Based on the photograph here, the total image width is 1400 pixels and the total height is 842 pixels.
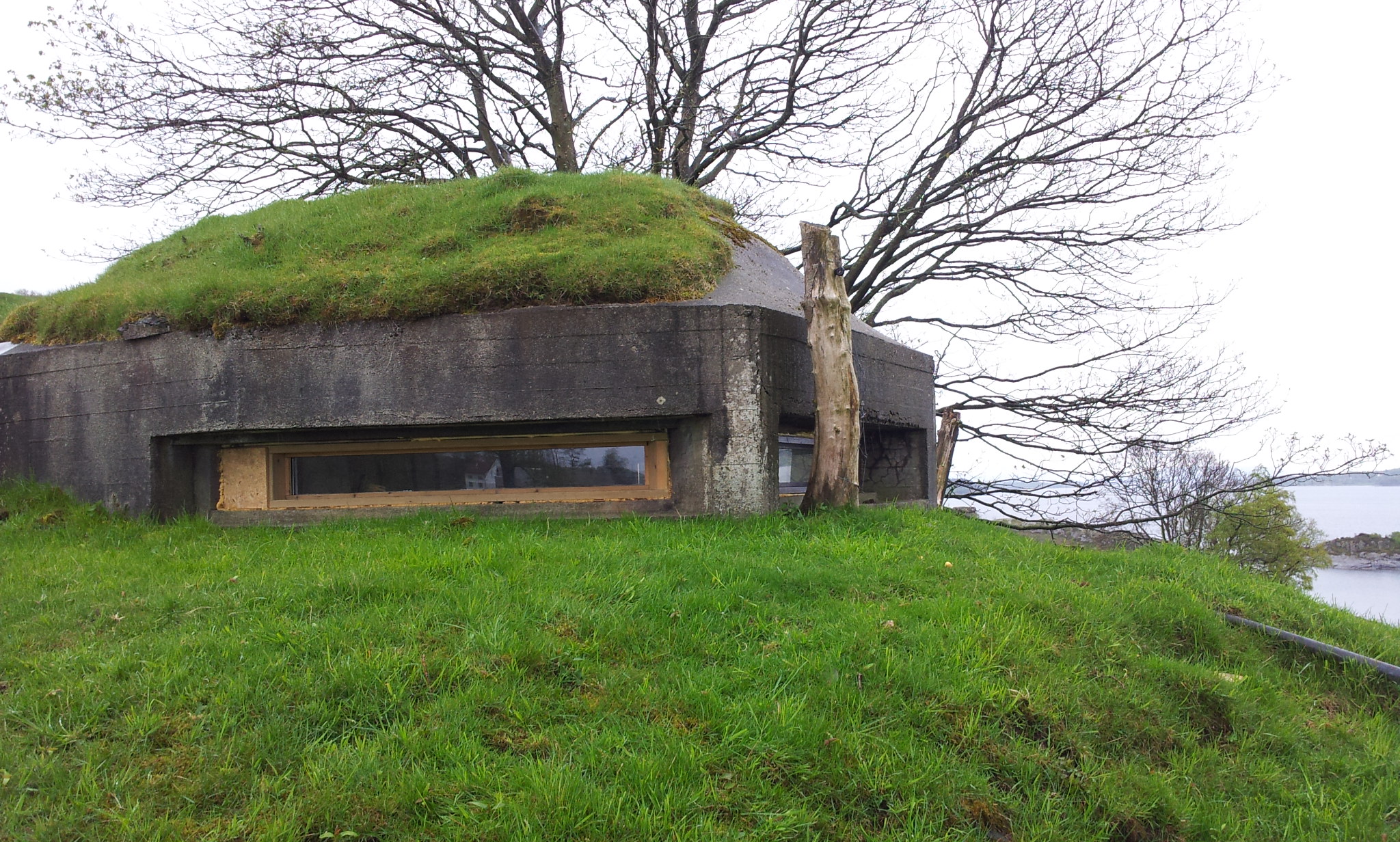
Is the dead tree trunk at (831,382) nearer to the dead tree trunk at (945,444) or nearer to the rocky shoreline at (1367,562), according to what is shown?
the dead tree trunk at (945,444)

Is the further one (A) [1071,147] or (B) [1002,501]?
(B) [1002,501]

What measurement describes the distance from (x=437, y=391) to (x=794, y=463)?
3.44 meters

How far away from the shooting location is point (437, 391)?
5.94 m

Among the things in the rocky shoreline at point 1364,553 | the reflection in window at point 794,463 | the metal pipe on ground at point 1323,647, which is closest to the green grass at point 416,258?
the reflection in window at point 794,463

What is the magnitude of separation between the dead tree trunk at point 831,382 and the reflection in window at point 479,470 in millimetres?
1410

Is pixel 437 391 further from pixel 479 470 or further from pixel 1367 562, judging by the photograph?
pixel 1367 562

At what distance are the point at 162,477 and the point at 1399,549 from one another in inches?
928

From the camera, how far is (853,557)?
16.0ft

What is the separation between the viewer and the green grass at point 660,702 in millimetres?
2656

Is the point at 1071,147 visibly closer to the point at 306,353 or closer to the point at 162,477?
the point at 306,353

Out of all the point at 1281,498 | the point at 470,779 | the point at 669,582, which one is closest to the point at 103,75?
the point at 669,582

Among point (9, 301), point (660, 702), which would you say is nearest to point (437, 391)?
point (660, 702)

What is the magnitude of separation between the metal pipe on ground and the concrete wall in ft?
9.90

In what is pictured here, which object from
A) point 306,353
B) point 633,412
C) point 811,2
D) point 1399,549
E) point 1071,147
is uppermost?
point 811,2
